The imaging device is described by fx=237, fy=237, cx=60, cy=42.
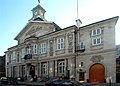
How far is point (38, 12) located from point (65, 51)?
15350 mm

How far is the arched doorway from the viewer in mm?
31067

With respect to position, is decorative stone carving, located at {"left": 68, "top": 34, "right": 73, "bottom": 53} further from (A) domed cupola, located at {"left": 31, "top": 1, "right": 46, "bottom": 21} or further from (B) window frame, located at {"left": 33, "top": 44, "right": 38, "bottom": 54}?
(A) domed cupola, located at {"left": 31, "top": 1, "right": 46, "bottom": 21}

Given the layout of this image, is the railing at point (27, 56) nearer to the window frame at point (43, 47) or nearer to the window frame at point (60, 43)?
the window frame at point (43, 47)

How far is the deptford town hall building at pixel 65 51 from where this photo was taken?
30.7 m

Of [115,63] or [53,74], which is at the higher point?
[115,63]

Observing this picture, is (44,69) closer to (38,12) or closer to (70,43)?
(70,43)

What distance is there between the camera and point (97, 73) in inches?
1261

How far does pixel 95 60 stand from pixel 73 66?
13.2 ft

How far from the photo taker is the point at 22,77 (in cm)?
4666

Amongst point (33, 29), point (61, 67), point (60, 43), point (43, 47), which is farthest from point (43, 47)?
point (61, 67)

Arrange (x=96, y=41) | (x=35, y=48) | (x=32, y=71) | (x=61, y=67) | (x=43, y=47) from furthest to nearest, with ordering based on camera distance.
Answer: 1. (x=32, y=71)
2. (x=35, y=48)
3. (x=43, y=47)
4. (x=61, y=67)
5. (x=96, y=41)

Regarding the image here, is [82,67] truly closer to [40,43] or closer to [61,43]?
[61,43]

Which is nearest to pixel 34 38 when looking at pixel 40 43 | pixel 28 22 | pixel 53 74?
pixel 40 43

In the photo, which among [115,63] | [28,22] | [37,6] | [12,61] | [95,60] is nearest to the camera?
[115,63]
